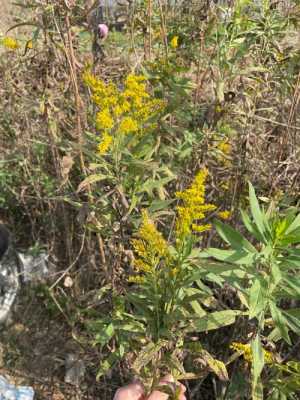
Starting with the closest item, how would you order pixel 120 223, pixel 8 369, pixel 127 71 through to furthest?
1. pixel 120 223
2. pixel 127 71
3. pixel 8 369

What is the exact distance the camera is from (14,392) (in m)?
2.21

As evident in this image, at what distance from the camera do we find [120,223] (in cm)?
153

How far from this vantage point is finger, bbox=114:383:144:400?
1.24 metres

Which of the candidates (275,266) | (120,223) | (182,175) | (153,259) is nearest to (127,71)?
(182,175)

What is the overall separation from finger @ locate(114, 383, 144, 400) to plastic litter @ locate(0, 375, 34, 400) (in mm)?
1119

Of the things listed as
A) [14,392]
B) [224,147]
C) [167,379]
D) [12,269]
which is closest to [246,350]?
[167,379]

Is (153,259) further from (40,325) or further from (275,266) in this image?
(40,325)

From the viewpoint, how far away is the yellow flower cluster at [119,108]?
1.35 metres

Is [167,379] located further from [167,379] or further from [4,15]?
[4,15]

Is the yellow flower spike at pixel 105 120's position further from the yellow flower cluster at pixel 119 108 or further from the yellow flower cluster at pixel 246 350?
the yellow flower cluster at pixel 246 350

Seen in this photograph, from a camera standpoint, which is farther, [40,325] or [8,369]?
[40,325]

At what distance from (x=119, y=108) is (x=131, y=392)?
2.77 ft

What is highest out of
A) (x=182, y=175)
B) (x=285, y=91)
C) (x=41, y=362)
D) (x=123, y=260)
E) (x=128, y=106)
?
(x=128, y=106)

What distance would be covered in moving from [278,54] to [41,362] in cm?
196
